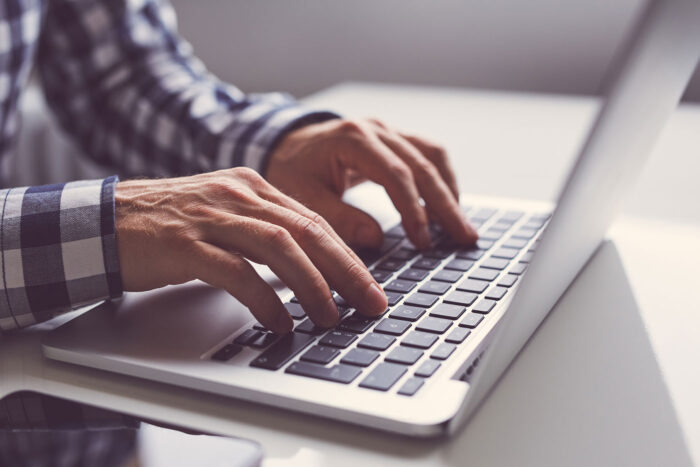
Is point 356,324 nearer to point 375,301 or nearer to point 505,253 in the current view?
point 375,301

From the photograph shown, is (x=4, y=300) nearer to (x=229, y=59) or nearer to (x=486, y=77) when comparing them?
(x=486, y=77)

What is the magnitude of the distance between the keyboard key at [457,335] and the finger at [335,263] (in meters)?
0.05

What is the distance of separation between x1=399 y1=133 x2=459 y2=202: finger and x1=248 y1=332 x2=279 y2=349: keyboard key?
311 millimetres

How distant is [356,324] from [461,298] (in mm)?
88

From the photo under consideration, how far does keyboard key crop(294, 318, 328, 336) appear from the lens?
468 millimetres

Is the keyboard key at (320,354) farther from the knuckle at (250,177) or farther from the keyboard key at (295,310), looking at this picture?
the knuckle at (250,177)

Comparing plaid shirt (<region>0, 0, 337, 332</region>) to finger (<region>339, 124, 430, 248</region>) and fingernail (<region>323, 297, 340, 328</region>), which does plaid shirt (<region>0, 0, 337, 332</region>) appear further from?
fingernail (<region>323, 297, 340, 328</region>)

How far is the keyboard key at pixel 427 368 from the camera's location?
0.41 meters

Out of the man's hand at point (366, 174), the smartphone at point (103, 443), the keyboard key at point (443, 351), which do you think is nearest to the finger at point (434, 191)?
the man's hand at point (366, 174)

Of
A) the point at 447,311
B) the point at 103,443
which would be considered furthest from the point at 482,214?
the point at 103,443

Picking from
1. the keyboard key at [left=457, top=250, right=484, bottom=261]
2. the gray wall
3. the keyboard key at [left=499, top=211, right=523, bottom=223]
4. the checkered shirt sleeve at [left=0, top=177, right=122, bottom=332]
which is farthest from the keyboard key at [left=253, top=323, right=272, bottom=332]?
the gray wall

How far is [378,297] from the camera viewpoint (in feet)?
1.61

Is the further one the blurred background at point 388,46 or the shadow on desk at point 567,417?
the blurred background at point 388,46

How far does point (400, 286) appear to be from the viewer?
21.5 inches
